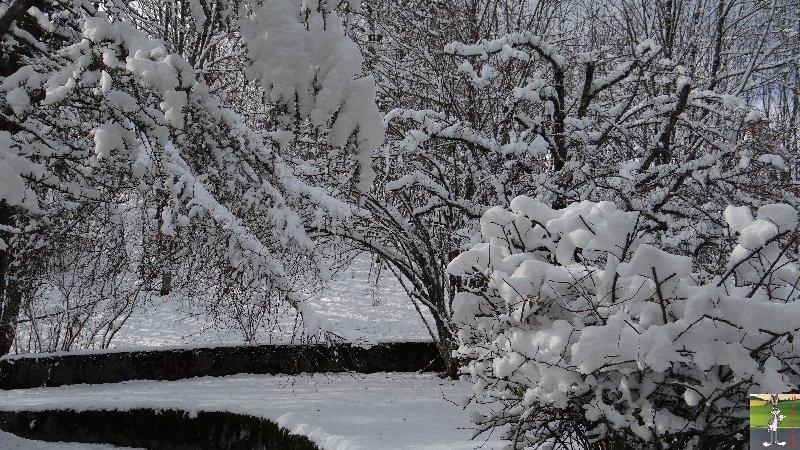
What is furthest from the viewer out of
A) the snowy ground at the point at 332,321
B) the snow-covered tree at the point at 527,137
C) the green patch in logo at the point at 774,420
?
the snowy ground at the point at 332,321

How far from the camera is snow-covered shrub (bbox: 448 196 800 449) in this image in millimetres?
3068

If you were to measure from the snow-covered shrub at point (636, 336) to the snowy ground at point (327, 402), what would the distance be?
1.79 meters

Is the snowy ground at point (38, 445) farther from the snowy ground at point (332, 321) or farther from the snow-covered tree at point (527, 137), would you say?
the snowy ground at point (332, 321)

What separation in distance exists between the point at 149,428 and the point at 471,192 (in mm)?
4722

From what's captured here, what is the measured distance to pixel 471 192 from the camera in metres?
10.0

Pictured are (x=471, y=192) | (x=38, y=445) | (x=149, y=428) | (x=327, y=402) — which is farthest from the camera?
(x=471, y=192)

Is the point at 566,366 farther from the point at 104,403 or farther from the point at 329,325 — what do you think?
the point at 104,403

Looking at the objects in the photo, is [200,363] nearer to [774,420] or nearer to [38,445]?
[38,445]

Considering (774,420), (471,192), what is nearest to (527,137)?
(471,192)

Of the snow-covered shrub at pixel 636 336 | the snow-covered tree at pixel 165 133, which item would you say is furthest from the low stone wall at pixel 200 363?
the snow-covered shrub at pixel 636 336

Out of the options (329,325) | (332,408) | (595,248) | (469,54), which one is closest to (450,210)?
(469,54)

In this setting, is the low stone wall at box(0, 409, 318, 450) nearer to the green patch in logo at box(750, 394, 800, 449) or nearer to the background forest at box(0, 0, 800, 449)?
the background forest at box(0, 0, 800, 449)

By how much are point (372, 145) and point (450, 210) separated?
476 centimetres

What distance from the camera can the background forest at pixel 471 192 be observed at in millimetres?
3213
